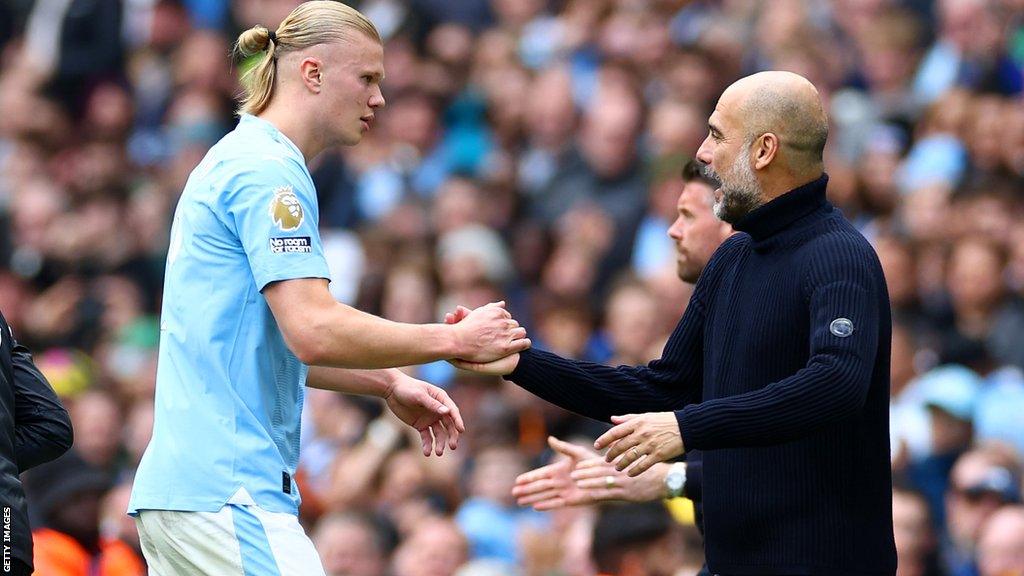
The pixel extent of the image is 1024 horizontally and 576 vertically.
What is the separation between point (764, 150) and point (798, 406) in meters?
0.84

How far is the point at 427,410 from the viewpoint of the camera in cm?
534

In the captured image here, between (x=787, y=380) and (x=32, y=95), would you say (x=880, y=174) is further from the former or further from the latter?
(x=32, y=95)

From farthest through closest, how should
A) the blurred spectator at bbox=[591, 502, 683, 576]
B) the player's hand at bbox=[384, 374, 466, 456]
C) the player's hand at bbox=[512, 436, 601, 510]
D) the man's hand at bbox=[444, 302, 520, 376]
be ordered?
the blurred spectator at bbox=[591, 502, 683, 576]
the player's hand at bbox=[512, 436, 601, 510]
the player's hand at bbox=[384, 374, 466, 456]
the man's hand at bbox=[444, 302, 520, 376]

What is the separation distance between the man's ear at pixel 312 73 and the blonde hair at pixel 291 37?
5 centimetres

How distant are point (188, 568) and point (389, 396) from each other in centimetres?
96

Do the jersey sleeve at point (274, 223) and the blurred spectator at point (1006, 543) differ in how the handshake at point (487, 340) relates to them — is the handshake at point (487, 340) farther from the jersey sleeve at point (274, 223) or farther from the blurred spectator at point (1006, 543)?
the blurred spectator at point (1006, 543)

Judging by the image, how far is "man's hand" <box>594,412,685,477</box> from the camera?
4.62 m

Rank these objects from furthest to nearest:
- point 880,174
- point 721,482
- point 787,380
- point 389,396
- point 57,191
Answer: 1. point 57,191
2. point 880,174
3. point 389,396
4. point 721,482
5. point 787,380

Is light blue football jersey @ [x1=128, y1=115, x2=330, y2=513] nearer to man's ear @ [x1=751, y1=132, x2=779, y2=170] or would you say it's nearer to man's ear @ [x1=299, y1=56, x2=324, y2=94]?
man's ear @ [x1=299, y1=56, x2=324, y2=94]

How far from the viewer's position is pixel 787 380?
180 inches

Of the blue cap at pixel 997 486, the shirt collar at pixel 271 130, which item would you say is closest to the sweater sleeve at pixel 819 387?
the shirt collar at pixel 271 130

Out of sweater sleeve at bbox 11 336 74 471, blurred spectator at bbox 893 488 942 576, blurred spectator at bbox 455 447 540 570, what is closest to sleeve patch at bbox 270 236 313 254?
sweater sleeve at bbox 11 336 74 471

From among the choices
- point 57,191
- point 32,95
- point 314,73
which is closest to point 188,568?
point 314,73

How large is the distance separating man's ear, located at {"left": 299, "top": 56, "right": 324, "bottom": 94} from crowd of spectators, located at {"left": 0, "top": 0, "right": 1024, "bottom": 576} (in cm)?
294
